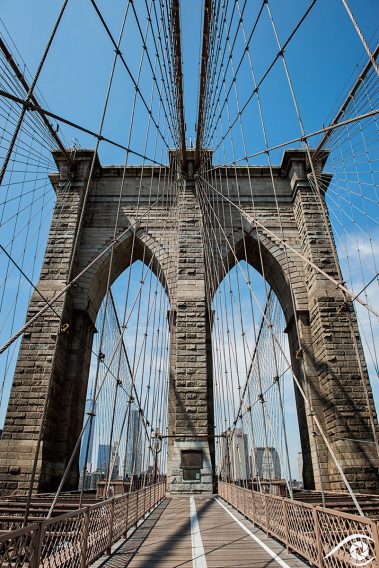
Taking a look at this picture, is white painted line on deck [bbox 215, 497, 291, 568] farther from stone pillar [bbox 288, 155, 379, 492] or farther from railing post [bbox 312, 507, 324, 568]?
stone pillar [bbox 288, 155, 379, 492]

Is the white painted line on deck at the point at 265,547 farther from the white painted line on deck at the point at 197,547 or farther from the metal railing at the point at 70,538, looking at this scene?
the metal railing at the point at 70,538

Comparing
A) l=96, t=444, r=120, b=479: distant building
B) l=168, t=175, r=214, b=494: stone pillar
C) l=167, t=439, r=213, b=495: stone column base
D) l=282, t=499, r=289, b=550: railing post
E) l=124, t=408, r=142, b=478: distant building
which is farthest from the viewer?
l=168, t=175, r=214, b=494: stone pillar

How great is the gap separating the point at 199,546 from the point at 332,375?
7196 mm

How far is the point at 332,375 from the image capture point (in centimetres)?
1021

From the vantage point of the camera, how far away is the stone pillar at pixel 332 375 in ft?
30.9

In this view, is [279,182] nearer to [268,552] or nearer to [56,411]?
[56,411]

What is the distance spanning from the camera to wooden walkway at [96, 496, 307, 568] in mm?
3324

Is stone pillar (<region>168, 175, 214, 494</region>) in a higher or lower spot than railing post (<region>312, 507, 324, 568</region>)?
higher

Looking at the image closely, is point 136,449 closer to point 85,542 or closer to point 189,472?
point 85,542

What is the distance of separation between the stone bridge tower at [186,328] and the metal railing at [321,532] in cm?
423

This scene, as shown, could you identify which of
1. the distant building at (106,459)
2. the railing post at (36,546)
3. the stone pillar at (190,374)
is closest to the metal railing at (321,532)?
the railing post at (36,546)

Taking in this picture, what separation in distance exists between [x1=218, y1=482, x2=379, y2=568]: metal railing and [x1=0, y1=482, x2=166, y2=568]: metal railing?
1.64 meters

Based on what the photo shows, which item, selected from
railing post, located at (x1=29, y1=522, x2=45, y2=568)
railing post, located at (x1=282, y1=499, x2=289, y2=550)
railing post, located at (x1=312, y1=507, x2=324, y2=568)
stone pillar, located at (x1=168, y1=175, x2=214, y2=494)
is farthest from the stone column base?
railing post, located at (x1=29, y1=522, x2=45, y2=568)

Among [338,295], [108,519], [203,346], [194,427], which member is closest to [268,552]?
[108,519]
